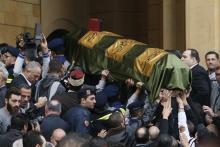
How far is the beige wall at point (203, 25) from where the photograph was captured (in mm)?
14828

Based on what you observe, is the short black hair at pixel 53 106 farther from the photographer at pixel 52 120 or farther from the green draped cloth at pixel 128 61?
the green draped cloth at pixel 128 61

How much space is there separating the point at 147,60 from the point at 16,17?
641cm

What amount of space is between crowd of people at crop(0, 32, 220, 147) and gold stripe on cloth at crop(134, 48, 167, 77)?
0.72ft

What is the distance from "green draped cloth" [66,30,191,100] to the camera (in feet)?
41.3

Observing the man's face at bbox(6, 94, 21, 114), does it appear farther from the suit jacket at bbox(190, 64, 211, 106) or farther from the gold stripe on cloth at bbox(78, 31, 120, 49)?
the gold stripe on cloth at bbox(78, 31, 120, 49)

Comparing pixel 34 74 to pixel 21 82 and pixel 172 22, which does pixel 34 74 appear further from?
pixel 172 22

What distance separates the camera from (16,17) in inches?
739

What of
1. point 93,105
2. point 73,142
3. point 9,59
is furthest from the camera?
point 9,59

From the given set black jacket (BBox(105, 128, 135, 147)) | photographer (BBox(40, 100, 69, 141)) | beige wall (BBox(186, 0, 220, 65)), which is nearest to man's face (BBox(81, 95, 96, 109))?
photographer (BBox(40, 100, 69, 141))

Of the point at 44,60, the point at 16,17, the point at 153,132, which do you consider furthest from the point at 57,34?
the point at 153,132

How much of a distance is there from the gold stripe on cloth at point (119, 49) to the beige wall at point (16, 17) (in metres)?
4.98

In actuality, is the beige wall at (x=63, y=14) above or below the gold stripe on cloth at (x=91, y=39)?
above

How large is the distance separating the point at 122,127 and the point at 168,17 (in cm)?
555

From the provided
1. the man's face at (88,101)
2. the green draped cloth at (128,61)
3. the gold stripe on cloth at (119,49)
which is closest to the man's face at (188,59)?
the green draped cloth at (128,61)
